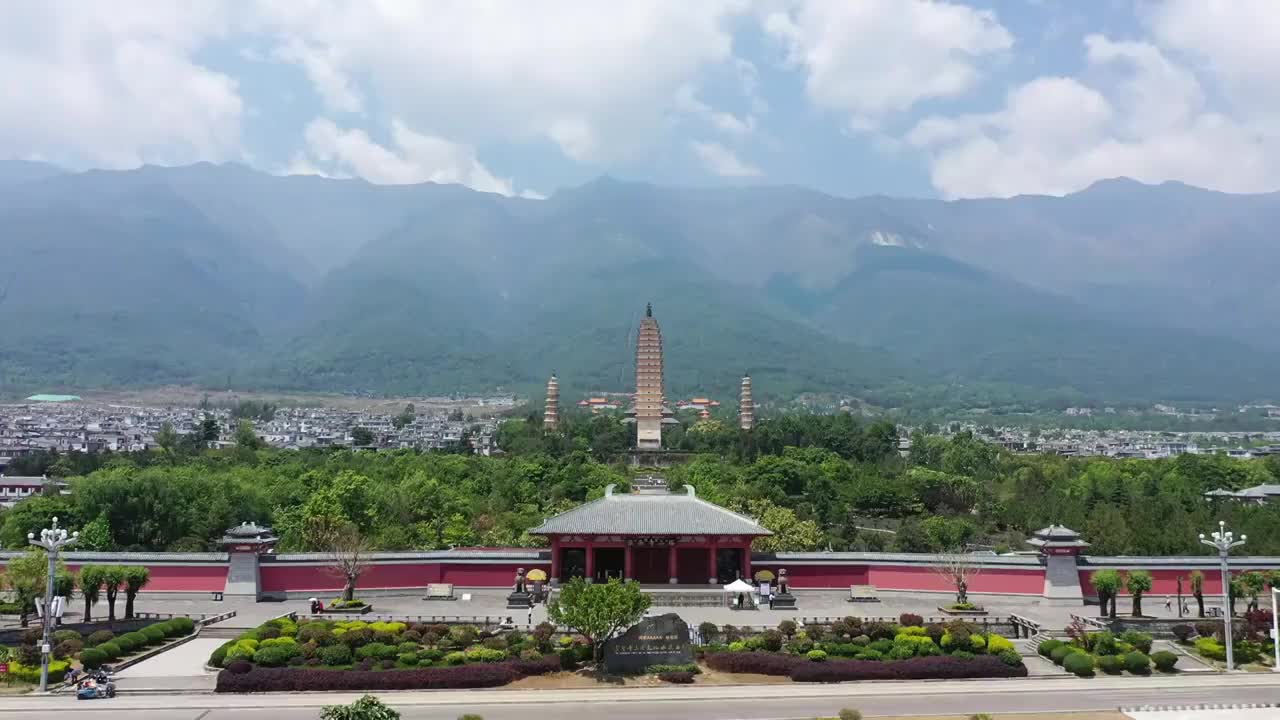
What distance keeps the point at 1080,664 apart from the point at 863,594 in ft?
34.1

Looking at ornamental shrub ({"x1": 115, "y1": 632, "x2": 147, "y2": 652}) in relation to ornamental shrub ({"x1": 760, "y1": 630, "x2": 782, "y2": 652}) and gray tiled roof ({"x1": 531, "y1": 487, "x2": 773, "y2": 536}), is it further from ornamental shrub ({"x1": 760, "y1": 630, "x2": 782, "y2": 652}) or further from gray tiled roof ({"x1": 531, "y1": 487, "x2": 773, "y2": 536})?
ornamental shrub ({"x1": 760, "y1": 630, "x2": 782, "y2": 652})

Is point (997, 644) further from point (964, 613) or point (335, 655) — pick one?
point (335, 655)

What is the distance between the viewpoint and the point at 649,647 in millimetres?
23750

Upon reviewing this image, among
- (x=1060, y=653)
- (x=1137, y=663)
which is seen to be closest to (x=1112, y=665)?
(x=1137, y=663)

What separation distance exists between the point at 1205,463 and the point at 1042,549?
142 feet

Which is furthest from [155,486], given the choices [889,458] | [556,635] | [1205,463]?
[1205,463]

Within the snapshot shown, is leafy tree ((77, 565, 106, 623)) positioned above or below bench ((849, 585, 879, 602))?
above

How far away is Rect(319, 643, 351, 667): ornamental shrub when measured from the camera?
23609mm

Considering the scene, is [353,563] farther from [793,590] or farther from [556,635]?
[793,590]

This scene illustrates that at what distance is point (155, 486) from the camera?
43.2 meters

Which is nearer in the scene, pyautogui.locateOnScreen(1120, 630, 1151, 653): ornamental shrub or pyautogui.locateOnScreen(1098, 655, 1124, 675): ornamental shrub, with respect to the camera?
pyautogui.locateOnScreen(1098, 655, 1124, 675): ornamental shrub

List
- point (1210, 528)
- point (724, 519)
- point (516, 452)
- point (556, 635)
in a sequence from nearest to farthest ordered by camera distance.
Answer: point (556, 635), point (724, 519), point (1210, 528), point (516, 452)

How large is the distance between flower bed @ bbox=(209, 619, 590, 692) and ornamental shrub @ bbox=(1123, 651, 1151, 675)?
506 inches

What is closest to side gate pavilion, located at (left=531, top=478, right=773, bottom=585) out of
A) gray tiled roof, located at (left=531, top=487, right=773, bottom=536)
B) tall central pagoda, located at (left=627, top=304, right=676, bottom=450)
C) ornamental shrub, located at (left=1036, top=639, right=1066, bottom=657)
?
gray tiled roof, located at (left=531, top=487, right=773, bottom=536)
